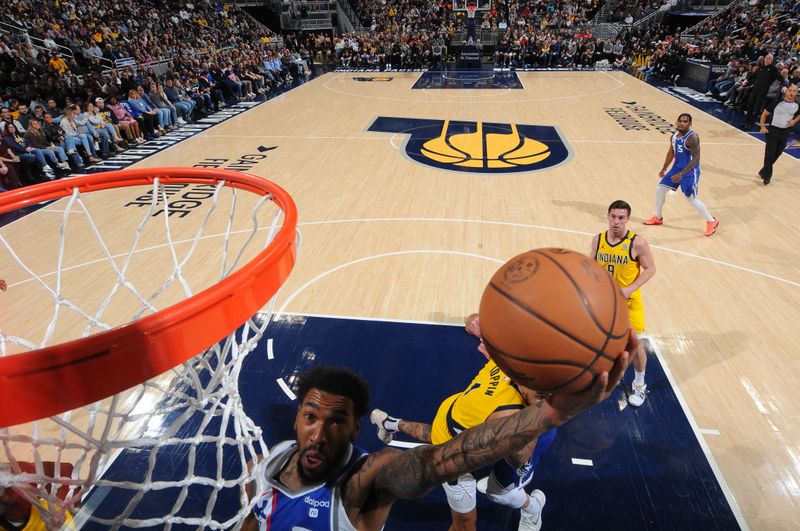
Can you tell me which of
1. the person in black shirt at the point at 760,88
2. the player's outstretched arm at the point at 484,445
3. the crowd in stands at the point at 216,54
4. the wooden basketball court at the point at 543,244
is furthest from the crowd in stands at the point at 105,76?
the person in black shirt at the point at 760,88

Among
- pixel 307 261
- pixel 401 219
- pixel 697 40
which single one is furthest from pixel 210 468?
pixel 697 40

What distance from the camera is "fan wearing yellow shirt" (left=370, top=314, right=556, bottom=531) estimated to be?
2156mm

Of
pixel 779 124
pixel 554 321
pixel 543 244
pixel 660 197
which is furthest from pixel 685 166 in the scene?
pixel 554 321

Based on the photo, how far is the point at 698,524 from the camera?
8.61ft

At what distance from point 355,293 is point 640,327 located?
2.50 metres

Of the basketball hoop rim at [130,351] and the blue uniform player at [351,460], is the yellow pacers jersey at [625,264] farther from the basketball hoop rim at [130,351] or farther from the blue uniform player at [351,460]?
the basketball hoop rim at [130,351]

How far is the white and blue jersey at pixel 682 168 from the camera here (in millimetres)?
5245

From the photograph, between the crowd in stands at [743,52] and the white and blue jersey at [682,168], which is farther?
the crowd in stands at [743,52]

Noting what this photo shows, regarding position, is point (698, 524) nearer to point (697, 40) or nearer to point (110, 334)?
point (110, 334)

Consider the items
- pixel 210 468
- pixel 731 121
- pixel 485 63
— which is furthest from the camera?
pixel 485 63

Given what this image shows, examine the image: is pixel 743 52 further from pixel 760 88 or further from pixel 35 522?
pixel 35 522

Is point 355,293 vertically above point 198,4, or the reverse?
point 198,4

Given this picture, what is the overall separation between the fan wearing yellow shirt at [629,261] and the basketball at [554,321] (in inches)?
80.3

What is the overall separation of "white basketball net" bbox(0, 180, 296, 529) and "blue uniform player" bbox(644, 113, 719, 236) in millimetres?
4378
